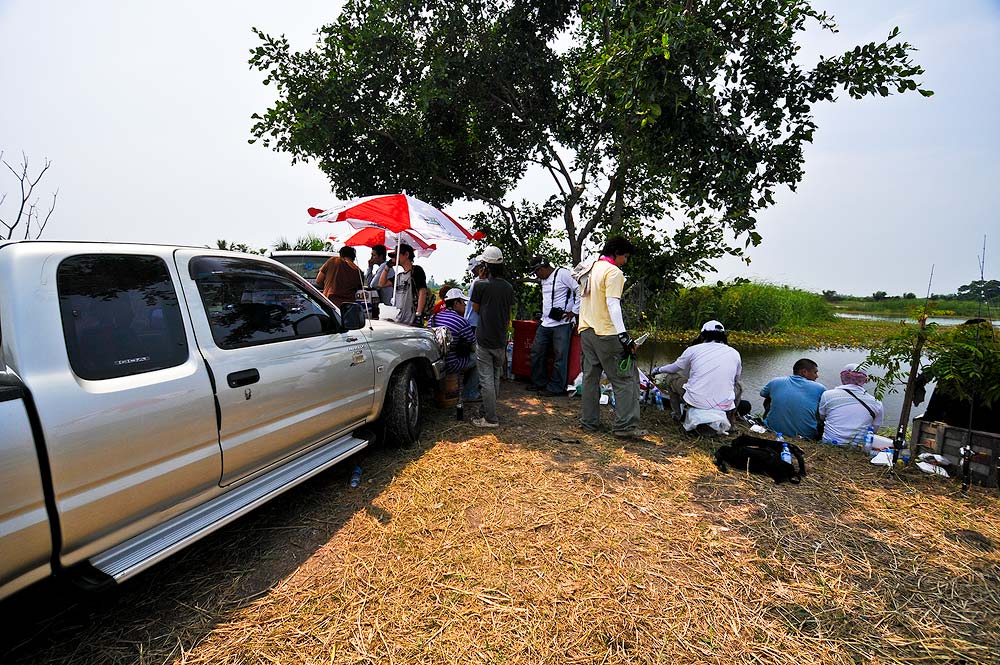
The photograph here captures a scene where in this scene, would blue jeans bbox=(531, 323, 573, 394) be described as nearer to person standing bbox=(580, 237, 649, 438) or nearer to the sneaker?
person standing bbox=(580, 237, 649, 438)

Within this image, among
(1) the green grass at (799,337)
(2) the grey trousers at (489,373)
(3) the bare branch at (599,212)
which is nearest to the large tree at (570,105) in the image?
(3) the bare branch at (599,212)

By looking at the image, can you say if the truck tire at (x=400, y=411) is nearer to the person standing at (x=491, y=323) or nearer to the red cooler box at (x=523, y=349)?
the person standing at (x=491, y=323)

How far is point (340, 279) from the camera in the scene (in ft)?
18.7

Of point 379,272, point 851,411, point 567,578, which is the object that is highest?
point 379,272

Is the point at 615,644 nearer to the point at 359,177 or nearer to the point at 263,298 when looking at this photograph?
the point at 263,298

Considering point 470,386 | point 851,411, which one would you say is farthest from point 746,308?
point 470,386

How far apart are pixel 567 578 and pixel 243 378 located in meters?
2.12

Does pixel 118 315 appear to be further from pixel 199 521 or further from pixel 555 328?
pixel 555 328

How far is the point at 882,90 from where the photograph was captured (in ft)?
14.9

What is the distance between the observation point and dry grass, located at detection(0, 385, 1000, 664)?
2.00 meters

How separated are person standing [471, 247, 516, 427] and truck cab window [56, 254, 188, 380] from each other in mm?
2873

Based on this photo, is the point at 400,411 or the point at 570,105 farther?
the point at 570,105

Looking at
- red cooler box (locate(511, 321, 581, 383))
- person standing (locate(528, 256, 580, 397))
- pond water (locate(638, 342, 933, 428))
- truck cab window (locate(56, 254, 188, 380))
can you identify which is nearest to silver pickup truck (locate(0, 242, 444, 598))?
truck cab window (locate(56, 254, 188, 380))

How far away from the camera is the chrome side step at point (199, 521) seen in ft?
6.11
